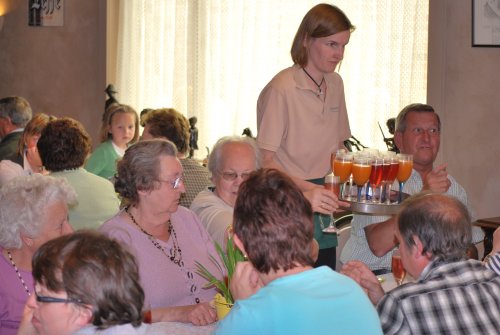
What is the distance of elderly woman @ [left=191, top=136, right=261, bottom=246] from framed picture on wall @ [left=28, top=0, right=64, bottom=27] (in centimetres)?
490

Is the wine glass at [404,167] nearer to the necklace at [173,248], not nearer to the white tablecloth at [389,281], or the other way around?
the white tablecloth at [389,281]

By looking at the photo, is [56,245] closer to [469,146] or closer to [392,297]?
[392,297]

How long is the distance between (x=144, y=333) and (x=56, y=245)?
0.30m

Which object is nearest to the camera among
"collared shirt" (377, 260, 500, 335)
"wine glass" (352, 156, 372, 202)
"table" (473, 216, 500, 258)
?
"collared shirt" (377, 260, 500, 335)

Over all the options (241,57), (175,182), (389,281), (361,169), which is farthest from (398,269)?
(241,57)

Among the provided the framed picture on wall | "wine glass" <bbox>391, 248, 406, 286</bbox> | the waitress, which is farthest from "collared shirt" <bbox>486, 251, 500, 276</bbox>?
the framed picture on wall

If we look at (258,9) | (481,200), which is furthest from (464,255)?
(258,9)

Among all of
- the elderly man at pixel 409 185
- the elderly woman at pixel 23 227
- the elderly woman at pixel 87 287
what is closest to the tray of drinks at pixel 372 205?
the elderly man at pixel 409 185

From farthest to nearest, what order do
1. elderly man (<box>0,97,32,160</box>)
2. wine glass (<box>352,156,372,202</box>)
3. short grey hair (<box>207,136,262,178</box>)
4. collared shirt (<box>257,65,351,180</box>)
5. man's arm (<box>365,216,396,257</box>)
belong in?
elderly man (<box>0,97,32,160</box>)
collared shirt (<box>257,65,351,180</box>)
short grey hair (<box>207,136,262,178</box>)
man's arm (<box>365,216,396,257</box>)
wine glass (<box>352,156,372,202</box>)

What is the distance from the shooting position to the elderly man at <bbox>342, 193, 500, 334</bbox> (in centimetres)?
240

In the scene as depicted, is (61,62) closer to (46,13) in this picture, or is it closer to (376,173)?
(46,13)

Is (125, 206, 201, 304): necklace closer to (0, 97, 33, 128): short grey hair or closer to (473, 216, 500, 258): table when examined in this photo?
(473, 216, 500, 258): table

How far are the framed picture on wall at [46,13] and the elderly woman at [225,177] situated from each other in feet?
16.1

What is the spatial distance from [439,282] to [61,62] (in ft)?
21.2
